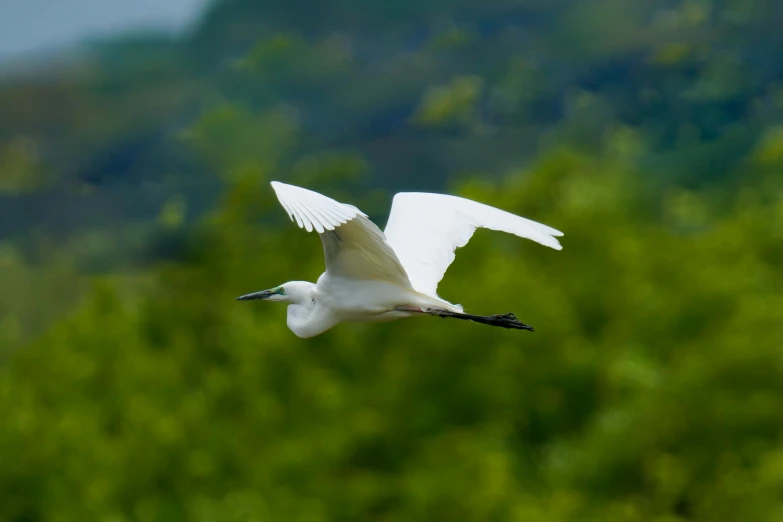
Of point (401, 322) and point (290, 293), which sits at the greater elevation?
point (290, 293)

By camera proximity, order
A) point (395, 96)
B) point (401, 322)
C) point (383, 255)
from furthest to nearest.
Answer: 1. point (395, 96)
2. point (401, 322)
3. point (383, 255)

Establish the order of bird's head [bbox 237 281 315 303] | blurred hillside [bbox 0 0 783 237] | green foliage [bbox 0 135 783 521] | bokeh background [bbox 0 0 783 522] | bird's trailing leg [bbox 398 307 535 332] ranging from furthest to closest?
blurred hillside [bbox 0 0 783 237] → bokeh background [bbox 0 0 783 522] → green foliage [bbox 0 135 783 521] → bird's head [bbox 237 281 315 303] → bird's trailing leg [bbox 398 307 535 332]

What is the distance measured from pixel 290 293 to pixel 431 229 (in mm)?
635

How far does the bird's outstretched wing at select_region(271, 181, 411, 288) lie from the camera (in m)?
3.68

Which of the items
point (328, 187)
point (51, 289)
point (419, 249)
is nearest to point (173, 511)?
point (51, 289)

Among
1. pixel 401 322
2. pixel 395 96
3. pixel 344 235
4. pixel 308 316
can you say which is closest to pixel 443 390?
pixel 401 322

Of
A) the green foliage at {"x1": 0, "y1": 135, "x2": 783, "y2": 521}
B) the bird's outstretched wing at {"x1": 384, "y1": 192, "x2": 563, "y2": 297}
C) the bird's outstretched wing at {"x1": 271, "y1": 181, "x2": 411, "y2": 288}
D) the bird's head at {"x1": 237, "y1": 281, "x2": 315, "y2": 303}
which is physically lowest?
the green foliage at {"x1": 0, "y1": 135, "x2": 783, "y2": 521}

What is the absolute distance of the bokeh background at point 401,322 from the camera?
47.9 feet

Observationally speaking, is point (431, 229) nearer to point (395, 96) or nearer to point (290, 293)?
point (290, 293)

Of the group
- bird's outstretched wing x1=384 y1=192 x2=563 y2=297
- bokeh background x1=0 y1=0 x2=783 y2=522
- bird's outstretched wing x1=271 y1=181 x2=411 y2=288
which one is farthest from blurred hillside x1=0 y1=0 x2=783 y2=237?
bird's outstretched wing x1=271 y1=181 x2=411 y2=288

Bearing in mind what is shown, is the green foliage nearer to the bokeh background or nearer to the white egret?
the bokeh background

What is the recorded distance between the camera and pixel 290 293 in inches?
198

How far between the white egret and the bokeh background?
7.20 meters

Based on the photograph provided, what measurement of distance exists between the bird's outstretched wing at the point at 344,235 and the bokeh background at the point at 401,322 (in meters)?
7.92
